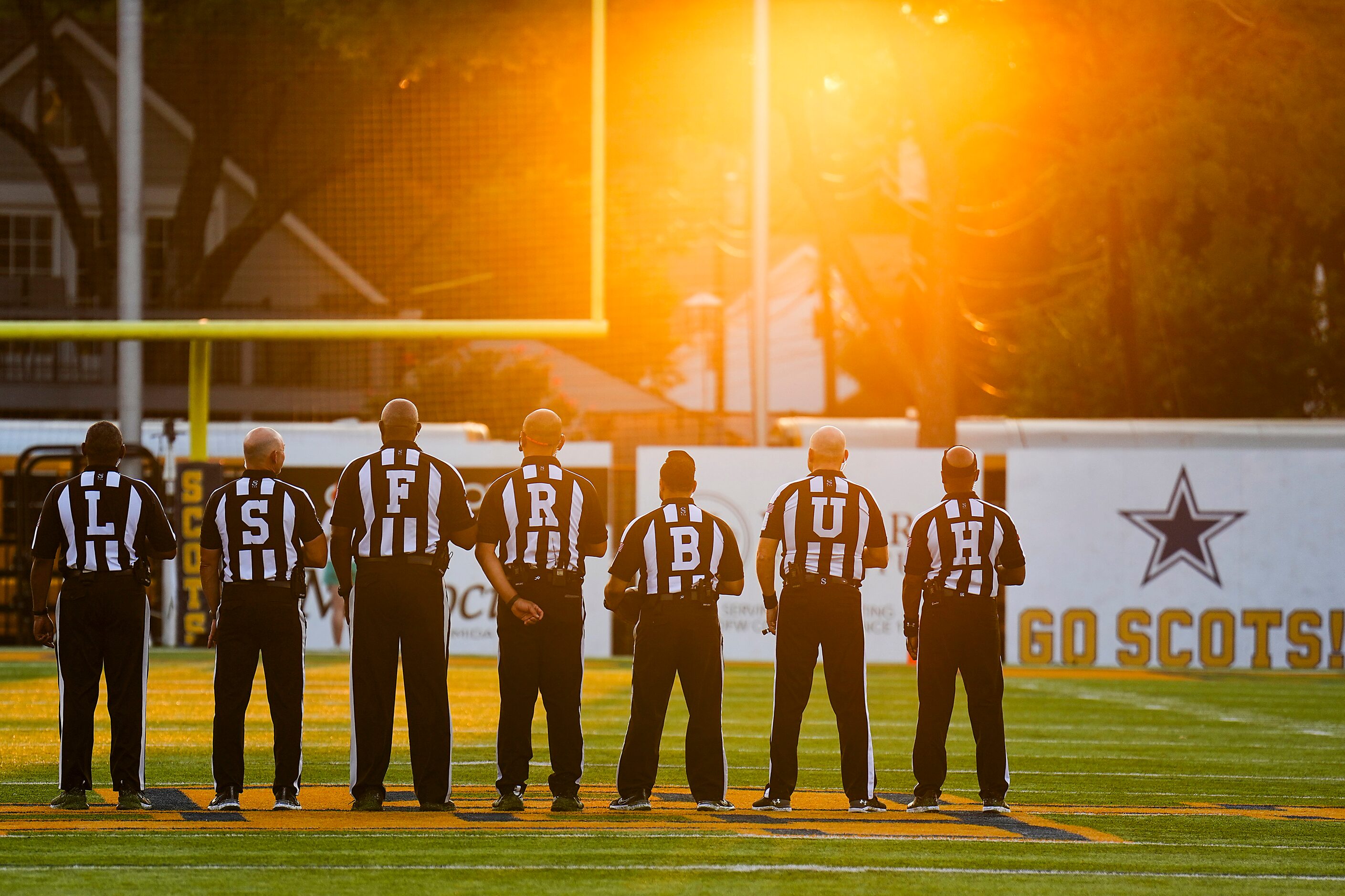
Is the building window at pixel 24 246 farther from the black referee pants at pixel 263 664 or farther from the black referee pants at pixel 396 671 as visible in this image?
the black referee pants at pixel 396 671

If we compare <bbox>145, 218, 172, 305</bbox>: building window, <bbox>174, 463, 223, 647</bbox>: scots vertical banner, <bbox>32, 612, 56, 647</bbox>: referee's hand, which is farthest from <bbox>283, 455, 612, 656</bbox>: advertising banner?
<bbox>32, 612, 56, 647</bbox>: referee's hand

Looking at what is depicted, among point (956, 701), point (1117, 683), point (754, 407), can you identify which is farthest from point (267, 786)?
point (754, 407)

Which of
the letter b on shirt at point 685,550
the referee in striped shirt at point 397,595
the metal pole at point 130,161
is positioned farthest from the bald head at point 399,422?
the metal pole at point 130,161

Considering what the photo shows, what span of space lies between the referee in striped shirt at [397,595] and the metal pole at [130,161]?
421 inches

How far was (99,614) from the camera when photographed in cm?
856

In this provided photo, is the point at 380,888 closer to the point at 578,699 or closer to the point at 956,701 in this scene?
the point at 578,699

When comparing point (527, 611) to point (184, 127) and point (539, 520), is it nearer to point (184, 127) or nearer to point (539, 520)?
point (539, 520)

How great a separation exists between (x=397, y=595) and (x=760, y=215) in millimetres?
13571

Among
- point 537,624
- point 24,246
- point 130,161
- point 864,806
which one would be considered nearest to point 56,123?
point 24,246

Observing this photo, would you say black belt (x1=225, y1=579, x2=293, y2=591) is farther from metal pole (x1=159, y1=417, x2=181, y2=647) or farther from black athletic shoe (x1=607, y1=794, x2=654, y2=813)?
metal pole (x1=159, y1=417, x2=181, y2=647)

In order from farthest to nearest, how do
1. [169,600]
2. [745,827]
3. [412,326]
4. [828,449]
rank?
1. [169,600]
2. [412,326]
3. [828,449]
4. [745,827]

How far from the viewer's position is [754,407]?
854 inches

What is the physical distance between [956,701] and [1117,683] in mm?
2990

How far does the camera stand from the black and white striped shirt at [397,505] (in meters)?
8.46
